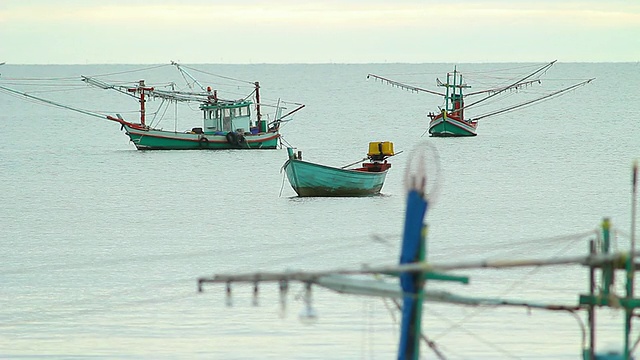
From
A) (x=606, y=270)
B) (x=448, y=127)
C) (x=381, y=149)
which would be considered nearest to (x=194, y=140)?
(x=448, y=127)

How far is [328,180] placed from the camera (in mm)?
47250

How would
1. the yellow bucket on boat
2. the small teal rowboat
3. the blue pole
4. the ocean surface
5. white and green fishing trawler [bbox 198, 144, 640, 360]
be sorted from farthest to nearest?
1. the small teal rowboat
2. the yellow bucket on boat
3. the ocean surface
4. the blue pole
5. white and green fishing trawler [bbox 198, 144, 640, 360]

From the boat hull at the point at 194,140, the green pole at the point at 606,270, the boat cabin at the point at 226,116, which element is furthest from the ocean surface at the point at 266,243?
the boat cabin at the point at 226,116

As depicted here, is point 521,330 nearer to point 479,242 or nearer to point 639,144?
point 479,242

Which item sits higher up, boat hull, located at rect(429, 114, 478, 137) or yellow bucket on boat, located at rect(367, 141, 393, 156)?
boat hull, located at rect(429, 114, 478, 137)

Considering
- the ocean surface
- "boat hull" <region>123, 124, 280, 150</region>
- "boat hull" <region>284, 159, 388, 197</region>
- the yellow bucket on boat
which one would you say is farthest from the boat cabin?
the yellow bucket on boat

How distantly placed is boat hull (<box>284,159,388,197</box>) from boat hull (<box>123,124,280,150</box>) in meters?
25.2

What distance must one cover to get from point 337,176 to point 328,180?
0.37m

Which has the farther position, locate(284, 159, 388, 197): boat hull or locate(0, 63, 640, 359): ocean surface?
locate(284, 159, 388, 197): boat hull

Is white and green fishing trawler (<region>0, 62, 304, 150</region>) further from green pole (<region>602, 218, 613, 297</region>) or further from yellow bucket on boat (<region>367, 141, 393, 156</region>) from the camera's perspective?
green pole (<region>602, 218, 613, 297</region>)

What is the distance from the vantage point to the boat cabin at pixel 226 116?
7131cm

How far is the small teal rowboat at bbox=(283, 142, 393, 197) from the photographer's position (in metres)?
47.0

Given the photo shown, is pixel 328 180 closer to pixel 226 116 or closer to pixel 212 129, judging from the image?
pixel 226 116

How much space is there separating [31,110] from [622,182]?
4300 inches
